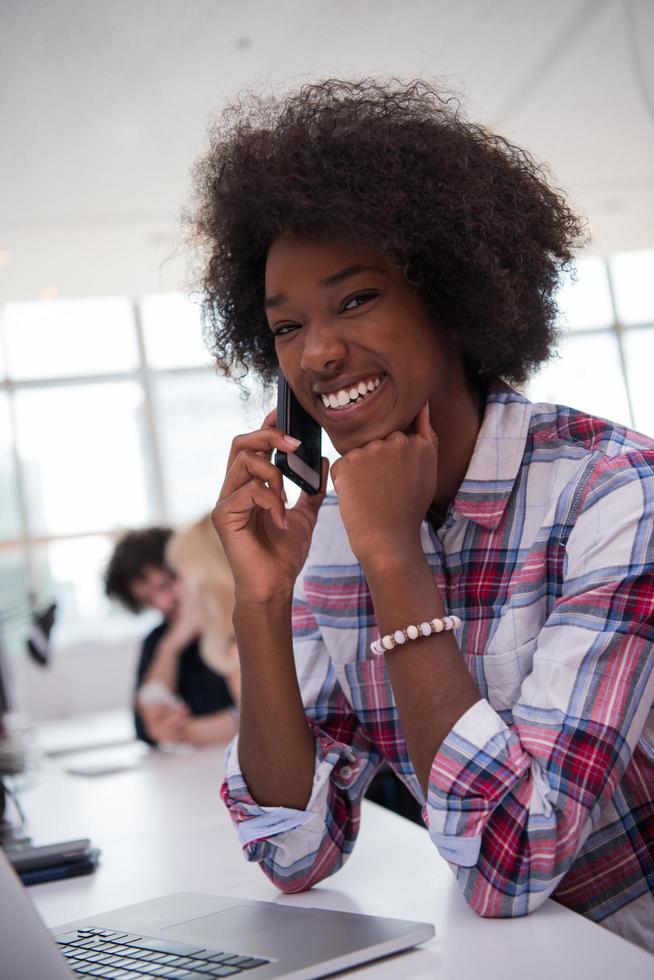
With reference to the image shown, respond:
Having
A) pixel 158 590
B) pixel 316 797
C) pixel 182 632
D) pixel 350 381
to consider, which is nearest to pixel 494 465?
pixel 350 381

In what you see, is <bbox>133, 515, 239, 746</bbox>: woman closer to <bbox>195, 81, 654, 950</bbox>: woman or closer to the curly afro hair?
<bbox>195, 81, 654, 950</bbox>: woman

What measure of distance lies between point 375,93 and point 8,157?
A: 5.64 m

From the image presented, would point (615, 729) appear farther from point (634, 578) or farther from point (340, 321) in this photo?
point (340, 321)

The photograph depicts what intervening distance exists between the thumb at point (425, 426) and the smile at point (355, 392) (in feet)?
0.21

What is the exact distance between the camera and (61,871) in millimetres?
1383

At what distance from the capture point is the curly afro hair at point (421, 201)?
1234 millimetres

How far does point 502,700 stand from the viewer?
1.14 meters

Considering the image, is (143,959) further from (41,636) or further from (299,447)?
(41,636)

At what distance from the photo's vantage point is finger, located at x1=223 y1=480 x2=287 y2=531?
1328 millimetres

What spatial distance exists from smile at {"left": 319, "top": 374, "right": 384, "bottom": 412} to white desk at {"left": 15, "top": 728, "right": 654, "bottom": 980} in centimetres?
55

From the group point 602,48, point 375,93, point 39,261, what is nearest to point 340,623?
point 375,93

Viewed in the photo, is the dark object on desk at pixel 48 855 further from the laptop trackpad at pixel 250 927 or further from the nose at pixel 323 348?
the nose at pixel 323 348

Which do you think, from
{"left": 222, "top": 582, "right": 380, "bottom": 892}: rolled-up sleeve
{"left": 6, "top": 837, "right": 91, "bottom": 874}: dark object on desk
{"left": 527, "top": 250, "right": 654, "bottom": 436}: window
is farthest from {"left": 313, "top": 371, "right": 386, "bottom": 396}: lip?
{"left": 527, "top": 250, "right": 654, "bottom": 436}: window

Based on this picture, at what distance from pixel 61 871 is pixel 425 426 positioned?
0.78 m
